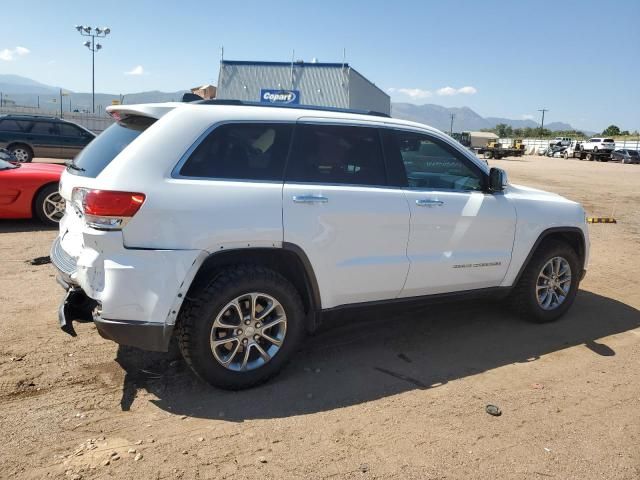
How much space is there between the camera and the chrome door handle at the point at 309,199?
3465 millimetres

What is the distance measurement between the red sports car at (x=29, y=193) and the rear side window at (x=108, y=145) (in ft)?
16.0

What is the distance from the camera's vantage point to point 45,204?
26.6ft

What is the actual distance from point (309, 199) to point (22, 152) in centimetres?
1669

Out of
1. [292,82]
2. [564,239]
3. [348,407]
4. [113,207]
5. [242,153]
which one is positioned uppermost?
[292,82]

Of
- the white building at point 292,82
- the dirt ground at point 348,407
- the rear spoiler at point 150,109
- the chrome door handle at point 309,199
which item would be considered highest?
the white building at point 292,82

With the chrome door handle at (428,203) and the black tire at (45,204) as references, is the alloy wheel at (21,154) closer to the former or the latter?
the black tire at (45,204)

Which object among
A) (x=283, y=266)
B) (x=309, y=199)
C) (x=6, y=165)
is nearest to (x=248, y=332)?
(x=283, y=266)

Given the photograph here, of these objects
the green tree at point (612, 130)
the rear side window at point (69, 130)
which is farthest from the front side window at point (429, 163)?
the green tree at point (612, 130)

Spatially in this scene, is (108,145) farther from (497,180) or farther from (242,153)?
(497,180)

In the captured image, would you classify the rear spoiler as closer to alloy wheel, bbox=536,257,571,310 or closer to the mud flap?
the mud flap

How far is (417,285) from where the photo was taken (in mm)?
4109

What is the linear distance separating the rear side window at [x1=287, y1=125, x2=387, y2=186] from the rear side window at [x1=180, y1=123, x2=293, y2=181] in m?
0.10

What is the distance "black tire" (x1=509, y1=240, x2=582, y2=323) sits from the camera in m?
4.83

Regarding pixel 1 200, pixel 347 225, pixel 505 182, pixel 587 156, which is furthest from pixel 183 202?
pixel 587 156
